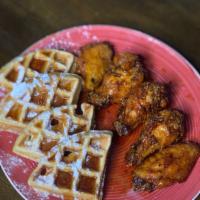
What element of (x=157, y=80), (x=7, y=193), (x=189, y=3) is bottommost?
(x=7, y=193)

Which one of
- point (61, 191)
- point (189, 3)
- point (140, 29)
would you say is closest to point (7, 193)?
point (61, 191)

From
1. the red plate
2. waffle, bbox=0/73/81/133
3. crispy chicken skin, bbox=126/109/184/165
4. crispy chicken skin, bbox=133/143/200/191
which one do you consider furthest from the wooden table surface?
crispy chicken skin, bbox=133/143/200/191

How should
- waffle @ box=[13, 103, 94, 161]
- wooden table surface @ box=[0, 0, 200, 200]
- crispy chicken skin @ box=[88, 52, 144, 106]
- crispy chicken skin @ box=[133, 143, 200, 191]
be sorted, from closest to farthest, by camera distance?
crispy chicken skin @ box=[133, 143, 200, 191] → waffle @ box=[13, 103, 94, 161] → crispy chicken skin @ box=[88, 52, 144, 106] → wooden table surface @ box=[0, 0, 200, 200]

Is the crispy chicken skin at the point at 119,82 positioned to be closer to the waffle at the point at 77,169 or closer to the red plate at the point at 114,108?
the red plate at the point at 114,108

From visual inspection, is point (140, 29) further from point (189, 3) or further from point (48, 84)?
point (48, 84)

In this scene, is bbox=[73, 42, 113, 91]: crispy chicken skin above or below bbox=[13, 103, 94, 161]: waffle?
above

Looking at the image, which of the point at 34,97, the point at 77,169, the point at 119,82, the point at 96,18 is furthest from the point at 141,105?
the point at 96,18

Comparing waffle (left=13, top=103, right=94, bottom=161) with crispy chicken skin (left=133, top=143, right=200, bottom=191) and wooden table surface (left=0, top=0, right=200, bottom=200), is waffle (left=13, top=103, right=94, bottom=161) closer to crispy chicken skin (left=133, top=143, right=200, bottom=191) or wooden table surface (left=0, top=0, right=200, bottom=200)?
crispy chicken skin (left=133, top=143, right=200, bottom=191)

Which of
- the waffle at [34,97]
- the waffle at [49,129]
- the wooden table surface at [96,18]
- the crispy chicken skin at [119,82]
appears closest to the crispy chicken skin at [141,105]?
the crispy chicken skin at [119,82]
